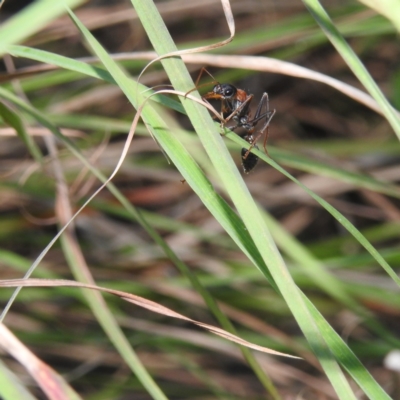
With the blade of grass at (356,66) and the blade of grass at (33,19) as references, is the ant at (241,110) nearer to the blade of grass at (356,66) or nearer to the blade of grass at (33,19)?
the blade of grass at (356,66)

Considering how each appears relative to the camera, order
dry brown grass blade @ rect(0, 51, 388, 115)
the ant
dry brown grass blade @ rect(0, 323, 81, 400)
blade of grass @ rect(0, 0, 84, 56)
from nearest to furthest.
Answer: blade of grass @ rect(0, 0, 84, 56) → dry brown grass blade @ rect(0, 323, 81, 400) → dry brown grass blade @ rect(0, 51, 388, 115) → the ant

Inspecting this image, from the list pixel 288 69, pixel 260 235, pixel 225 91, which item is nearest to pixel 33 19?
pixel 260 235

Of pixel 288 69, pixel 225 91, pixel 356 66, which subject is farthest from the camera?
pixel 225 91

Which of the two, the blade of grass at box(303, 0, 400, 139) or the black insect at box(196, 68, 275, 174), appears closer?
the blade of grass at box(303, 0, 400, 139)

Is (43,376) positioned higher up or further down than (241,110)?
further down

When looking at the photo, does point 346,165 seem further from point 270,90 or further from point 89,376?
point 89,376

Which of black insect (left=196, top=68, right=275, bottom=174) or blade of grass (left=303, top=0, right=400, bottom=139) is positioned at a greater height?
black insect (left=196, top=68, right=275, bottom=174)

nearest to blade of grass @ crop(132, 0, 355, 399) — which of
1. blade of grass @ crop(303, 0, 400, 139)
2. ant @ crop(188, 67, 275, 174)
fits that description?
blade of grass @ crop(303, 0, 400, 139)

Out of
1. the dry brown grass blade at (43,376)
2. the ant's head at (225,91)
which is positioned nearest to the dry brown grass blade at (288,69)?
the ant's head at (225,91)

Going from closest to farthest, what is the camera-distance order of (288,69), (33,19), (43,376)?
(33,19) → (43,376) → (288,69)

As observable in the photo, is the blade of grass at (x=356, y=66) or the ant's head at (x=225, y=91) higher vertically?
the ant's head at (x=225, y=91)

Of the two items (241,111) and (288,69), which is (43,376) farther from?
(241,111)

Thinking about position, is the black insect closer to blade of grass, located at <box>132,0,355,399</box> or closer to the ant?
the ant
